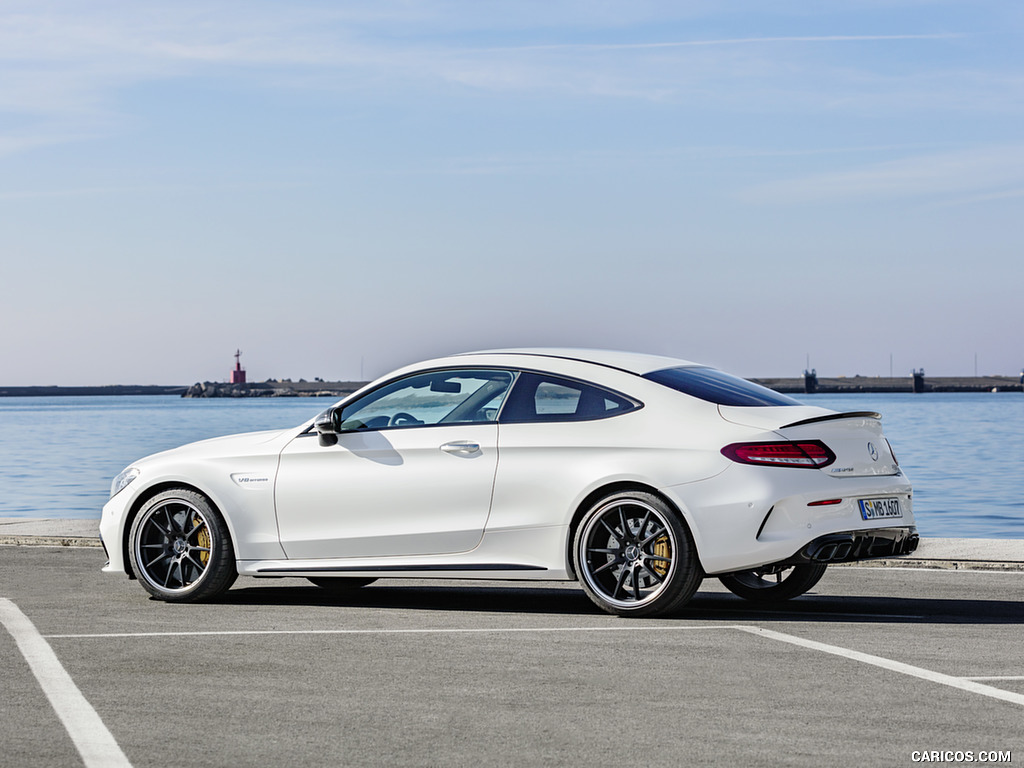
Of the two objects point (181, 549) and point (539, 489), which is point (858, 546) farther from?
point (181, 549)

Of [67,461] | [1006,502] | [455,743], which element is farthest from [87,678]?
[67,461]

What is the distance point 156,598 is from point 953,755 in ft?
20.6

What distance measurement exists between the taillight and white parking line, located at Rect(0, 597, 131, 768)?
3965mm

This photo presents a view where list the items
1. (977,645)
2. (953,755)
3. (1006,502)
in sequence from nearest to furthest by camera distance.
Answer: (953,755), (977,645), (1006,502)

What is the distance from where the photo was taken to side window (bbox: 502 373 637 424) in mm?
8938

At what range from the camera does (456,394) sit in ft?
31.0

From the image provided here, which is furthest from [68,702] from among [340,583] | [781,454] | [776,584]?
[776,584]

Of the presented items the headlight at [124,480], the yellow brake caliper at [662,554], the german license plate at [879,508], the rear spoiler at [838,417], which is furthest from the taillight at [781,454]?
the headlight at [124,480]

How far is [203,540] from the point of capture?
9828mm

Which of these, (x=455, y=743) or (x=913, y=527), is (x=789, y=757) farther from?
(x=913, y=527)

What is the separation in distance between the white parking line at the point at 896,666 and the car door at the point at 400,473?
199 centimetres

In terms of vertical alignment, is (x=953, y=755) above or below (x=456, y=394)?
below

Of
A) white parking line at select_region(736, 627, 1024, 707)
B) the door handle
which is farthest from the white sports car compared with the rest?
white parking line at select_region(736, 627, 1024, 707)

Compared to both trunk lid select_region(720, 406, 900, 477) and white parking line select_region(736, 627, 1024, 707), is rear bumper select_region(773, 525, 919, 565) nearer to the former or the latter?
trunk lid select_region(720, 406, 900, 477)
